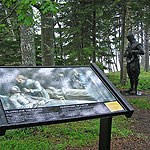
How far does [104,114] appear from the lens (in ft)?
11.3

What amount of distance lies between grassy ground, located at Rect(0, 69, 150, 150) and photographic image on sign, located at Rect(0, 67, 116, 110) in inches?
69.8

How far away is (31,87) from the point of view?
11.3ft

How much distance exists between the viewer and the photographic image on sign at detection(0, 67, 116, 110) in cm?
323

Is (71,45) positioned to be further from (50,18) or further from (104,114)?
(104,114)

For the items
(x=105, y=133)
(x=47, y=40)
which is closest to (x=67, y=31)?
(x=47, y=40)

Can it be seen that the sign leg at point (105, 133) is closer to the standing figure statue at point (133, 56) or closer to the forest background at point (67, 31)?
the forest background at point (67, 31)

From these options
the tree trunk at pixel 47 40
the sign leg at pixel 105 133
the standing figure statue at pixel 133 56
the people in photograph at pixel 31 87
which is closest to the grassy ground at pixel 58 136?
the sign leg at pixel 105 133

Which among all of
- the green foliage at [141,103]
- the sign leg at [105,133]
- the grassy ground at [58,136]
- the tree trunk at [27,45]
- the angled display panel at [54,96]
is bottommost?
the green foliage at [141,103]

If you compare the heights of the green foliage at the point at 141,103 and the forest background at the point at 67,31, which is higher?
the forest background at the point at 67,31

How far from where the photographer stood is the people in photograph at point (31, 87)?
3.38 meters

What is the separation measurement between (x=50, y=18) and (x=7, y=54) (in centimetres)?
516

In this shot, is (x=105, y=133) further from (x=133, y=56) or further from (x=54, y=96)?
(x=133, y=56)

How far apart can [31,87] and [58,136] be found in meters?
2.67

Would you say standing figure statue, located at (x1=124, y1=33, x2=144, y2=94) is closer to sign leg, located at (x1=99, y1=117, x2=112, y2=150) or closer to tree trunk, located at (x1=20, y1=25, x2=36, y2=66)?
tree trunk, located at (x1=20, y1=25, x2=36, y2=66)
